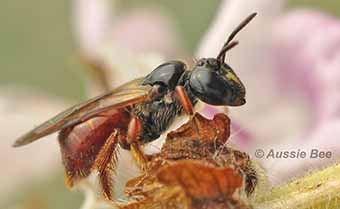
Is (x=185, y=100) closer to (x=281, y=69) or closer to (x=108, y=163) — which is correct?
(x=108, y=163)

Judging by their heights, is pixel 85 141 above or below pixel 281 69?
above

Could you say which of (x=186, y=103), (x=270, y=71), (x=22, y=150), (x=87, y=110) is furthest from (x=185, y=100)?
(x=22, y=150)

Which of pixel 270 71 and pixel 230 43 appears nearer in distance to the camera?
pixel 230 43

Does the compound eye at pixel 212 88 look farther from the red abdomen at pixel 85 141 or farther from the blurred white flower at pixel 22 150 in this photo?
the blurred white flower at pixel 22 150

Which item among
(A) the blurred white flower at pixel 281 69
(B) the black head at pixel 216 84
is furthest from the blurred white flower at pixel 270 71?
(B) the black head at pixel 216 84

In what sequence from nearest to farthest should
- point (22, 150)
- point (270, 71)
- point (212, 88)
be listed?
1. point (212, 88)
2. point (270, 71)
3. point (22, 150)

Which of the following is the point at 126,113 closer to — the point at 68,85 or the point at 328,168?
the point at 328,168
